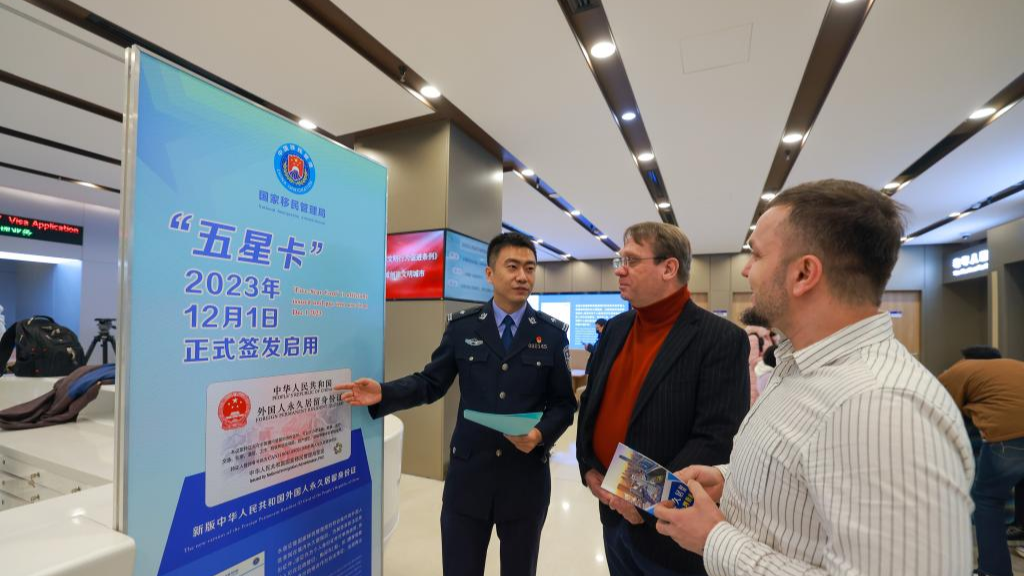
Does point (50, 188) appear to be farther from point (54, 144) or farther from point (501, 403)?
point (501, 403)

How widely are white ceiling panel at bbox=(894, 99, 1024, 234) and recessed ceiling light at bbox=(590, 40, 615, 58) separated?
264 centimetres

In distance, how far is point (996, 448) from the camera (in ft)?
8.75

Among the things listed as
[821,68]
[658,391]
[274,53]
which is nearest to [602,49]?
[821,68]

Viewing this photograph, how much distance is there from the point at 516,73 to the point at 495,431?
2.52m

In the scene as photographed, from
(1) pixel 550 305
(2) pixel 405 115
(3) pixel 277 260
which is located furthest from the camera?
(1) pixel 550 305

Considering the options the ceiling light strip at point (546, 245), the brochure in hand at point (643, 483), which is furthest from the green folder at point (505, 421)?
the ceiling light strip at point (546, 245)

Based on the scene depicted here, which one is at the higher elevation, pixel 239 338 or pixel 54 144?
pixel 54 144

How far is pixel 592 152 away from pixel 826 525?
430 centimetres

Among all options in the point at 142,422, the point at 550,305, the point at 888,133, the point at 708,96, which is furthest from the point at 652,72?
the point at 550,305

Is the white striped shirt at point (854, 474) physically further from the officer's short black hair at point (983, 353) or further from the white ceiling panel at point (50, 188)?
the white ceiling panel at point (50, 188)

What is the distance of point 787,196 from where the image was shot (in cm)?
91

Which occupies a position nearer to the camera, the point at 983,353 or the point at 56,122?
the point at 983,353

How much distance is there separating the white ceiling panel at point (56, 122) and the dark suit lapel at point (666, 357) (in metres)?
4.96

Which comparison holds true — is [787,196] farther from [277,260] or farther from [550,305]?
[550,305]
